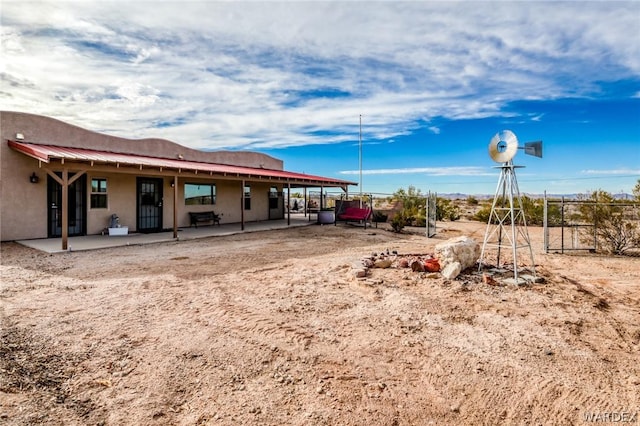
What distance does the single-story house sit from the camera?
10.2 meters

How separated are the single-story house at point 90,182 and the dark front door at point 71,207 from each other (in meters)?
0.03

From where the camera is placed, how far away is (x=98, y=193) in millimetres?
12055

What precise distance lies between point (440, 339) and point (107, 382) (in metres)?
3.45

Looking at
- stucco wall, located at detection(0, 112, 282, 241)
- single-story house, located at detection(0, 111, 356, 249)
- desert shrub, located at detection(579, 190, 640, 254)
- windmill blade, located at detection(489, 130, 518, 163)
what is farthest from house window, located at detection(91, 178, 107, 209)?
desert shrub, located at detection(579, 190, 640, 254)

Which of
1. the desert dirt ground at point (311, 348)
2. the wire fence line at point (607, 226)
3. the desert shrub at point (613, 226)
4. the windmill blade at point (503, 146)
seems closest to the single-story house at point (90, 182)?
the desert dirt ground at point (311, 348)

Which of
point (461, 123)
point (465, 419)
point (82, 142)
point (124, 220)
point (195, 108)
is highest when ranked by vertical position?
point (461, 123)

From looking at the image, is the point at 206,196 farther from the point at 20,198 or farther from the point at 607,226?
the point at 607,226

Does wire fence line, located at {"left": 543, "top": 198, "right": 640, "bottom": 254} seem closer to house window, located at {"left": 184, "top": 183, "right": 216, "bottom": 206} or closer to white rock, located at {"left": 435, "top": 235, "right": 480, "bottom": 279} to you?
white rock, located at {"left": 435, "top": 235, "right": 480, "bottom": 279}

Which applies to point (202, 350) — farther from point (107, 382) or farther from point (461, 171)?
point (461, 171)

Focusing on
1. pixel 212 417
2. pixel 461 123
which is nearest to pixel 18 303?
pixel 212 417

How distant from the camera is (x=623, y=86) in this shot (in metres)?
14.3

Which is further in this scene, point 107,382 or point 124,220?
point 124,220

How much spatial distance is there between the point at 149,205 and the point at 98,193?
6.27 feet

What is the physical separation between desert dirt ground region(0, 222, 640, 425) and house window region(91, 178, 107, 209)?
5.54 metres
